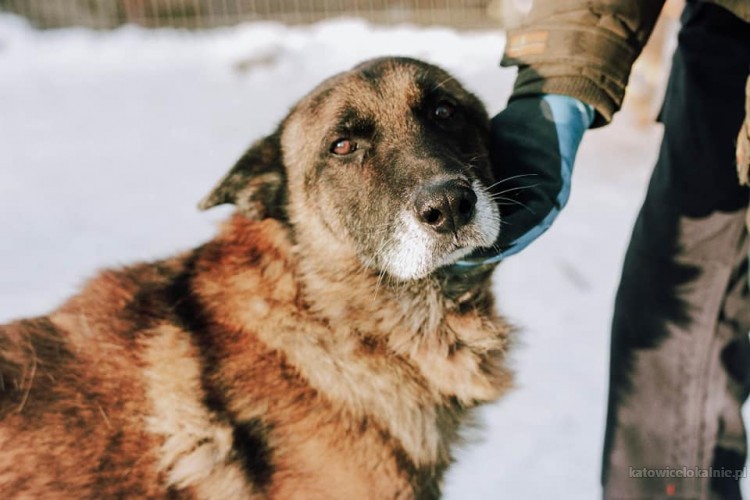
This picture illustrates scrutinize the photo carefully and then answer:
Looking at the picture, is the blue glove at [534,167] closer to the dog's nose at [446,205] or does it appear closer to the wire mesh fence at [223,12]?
the dog's nose at [446,205]

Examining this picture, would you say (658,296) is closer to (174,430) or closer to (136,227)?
(174,430)

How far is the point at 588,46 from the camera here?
203cm

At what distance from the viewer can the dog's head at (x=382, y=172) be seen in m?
1.94

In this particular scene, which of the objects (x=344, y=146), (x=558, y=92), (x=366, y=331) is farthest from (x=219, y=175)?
(x=558, y=92)

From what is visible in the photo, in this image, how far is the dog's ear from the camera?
228 centimetres

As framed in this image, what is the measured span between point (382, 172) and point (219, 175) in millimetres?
4625

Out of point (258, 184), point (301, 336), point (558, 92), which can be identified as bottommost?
point (301, 336)

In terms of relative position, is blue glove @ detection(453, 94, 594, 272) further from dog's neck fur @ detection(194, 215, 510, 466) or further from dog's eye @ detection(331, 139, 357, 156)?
dog's eye @ detection(331, 139, 357, 156)

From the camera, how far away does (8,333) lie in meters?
1.90

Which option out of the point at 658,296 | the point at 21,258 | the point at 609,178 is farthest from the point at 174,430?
the point at 609,178

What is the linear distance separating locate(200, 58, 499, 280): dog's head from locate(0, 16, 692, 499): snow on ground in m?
0.41

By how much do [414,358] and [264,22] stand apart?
8.74 m

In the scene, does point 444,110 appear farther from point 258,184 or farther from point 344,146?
point 258,184

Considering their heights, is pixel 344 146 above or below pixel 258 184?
above
